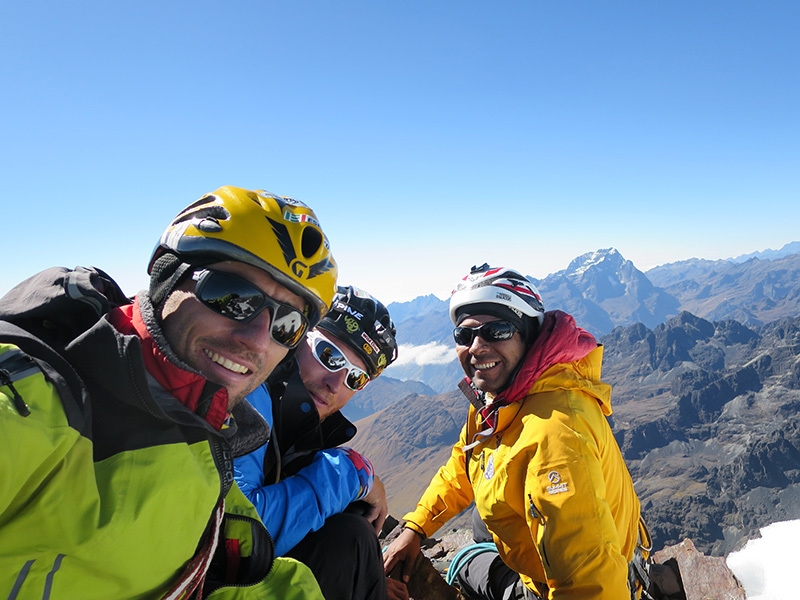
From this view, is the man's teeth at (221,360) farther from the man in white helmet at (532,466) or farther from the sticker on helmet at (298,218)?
the man in white helmet at (532,466)

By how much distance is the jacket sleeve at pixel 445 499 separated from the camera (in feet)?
27.3

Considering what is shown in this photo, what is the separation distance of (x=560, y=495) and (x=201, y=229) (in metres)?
4.84

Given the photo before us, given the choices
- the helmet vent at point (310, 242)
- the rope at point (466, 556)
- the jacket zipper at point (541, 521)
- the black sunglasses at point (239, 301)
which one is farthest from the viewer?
the rope at point (466, 556)

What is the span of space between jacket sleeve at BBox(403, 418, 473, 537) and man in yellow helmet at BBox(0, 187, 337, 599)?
4787mm

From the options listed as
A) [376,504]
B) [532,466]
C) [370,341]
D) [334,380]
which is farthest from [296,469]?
[532,466]

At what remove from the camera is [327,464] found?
532 cm

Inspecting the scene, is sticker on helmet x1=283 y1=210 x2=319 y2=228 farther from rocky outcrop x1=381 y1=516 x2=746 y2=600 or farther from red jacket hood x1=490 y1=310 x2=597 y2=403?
rocky outcrop x1=381 y1=516 x2=746 y2=600

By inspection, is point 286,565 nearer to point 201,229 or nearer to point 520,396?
point 201,229

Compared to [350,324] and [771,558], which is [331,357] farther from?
[771,558]

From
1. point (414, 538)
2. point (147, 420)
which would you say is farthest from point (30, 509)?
point (414, 538)

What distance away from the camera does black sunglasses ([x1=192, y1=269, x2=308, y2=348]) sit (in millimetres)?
3949

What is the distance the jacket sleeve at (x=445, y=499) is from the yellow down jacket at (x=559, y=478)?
1050 millimetres

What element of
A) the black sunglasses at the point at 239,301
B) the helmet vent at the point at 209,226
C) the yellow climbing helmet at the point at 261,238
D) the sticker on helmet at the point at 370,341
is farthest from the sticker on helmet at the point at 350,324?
the helmet vent at the point at 209,226

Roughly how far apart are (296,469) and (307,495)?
829 mm
